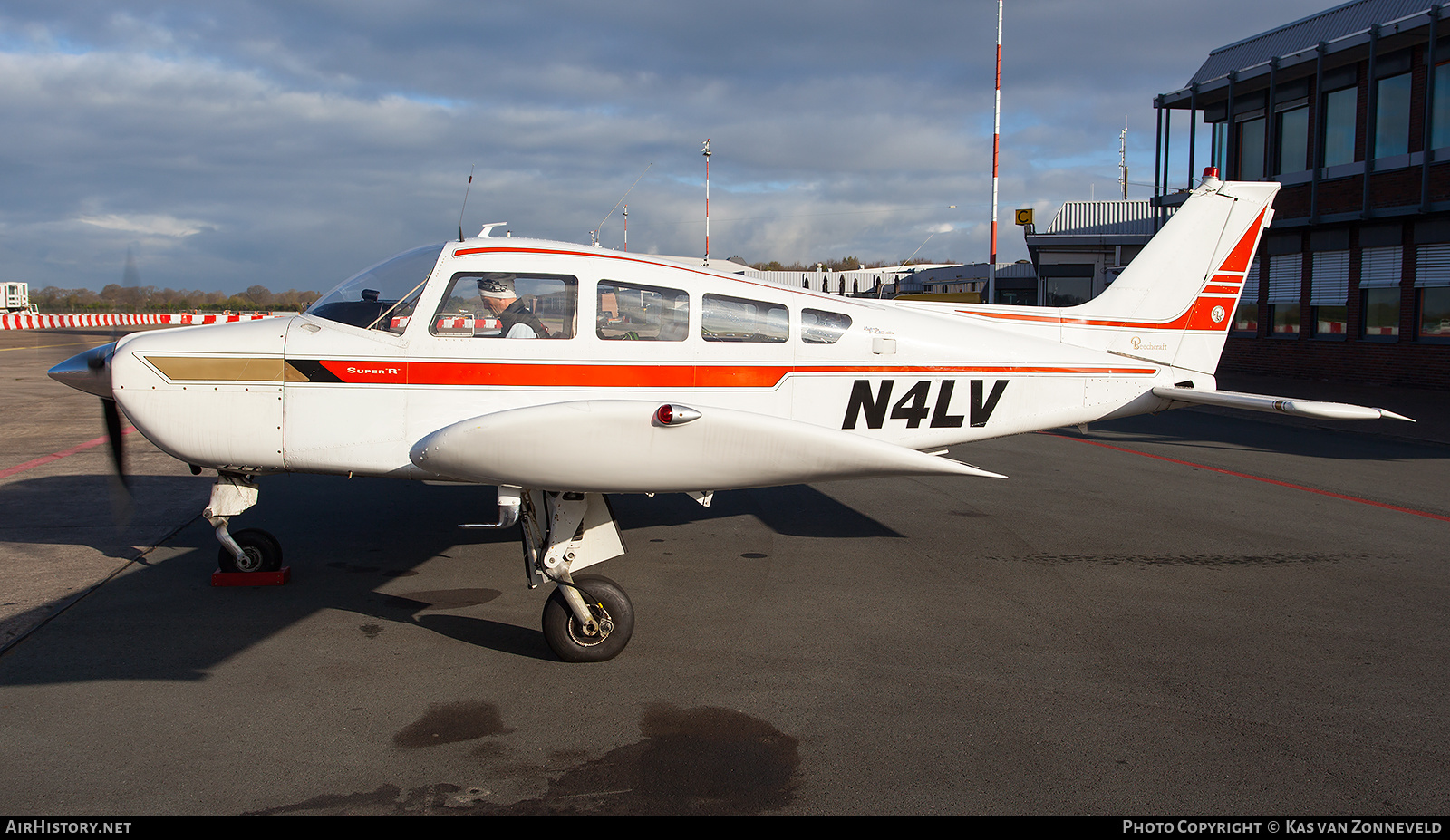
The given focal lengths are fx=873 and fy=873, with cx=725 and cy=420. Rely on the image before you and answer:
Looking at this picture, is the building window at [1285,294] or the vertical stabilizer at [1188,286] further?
the building window at [1285,294]

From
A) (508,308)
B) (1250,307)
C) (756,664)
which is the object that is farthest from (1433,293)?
(508,308)

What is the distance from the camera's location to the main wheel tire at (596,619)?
16.3 ft

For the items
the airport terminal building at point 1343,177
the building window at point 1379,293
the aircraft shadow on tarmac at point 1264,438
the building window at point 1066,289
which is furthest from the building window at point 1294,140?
the aircraft shadow on tarmac at point 1264,438

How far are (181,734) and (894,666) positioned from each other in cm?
357

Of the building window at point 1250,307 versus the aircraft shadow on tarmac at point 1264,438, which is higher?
the building window at point 1250,307

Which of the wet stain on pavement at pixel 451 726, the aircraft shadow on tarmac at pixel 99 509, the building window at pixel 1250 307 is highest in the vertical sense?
the building window at pixel 1250 307

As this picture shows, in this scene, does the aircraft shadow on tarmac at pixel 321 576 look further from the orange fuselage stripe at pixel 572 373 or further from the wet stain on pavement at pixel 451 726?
the orange fuselage stripe at pixel 572 373

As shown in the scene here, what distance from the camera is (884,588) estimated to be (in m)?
6.36

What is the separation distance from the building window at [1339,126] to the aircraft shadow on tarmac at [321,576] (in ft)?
65.6

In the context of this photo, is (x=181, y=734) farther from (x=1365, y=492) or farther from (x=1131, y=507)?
(x=1365, y=492)

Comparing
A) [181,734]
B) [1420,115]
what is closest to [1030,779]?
[181,734]

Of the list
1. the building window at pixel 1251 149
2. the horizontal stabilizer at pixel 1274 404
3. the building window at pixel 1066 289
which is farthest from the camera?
the building window at pixel 1066 289

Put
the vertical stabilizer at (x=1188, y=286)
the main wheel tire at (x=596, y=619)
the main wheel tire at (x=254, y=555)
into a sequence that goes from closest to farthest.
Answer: the main wheel tire at (x=596, y=619)
the main wheel tire at (x=254, y=555)
the vertical stabilizer at (x=1188, y=286)

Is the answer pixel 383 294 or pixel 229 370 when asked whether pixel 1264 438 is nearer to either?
pixel 383 294
